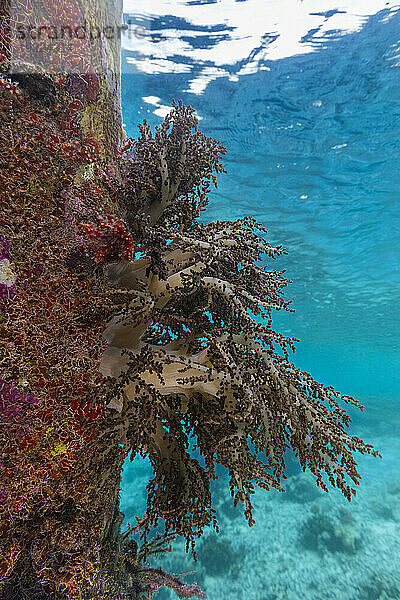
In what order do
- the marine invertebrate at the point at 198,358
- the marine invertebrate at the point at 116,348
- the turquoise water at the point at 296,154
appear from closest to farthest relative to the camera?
1. the marine invertebrate at the point at 116,348
2. the marine invertebrate at the point at 198,358
3. the turquoise water at the point at 296,154

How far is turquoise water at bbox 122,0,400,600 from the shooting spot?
8.98 meters

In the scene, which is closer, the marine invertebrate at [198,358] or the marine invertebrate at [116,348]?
the marine invertebrate at [116,348]

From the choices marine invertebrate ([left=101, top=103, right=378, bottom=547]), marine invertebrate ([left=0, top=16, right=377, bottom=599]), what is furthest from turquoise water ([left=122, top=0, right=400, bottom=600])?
marine invertebrate ([left=0, top=16, right=377, bottom=599])

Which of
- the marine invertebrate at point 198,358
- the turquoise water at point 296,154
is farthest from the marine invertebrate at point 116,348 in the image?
the turquoise water at point 296,154

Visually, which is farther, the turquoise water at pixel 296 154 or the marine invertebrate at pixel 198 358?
the turquoise water at pixel 296 154

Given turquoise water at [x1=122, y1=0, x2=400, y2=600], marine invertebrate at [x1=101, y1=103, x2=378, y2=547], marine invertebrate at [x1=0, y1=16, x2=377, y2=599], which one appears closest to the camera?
marine invertebrate at [x1=0, y1=16, x2=377, y2=599]

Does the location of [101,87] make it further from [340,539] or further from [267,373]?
[340,539]

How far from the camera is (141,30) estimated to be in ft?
29.8

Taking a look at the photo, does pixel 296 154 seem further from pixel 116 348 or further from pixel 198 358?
pixel 116 348

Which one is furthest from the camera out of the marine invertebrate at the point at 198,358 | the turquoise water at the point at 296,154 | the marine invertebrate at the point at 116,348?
the turquoise water at the point at 296,154

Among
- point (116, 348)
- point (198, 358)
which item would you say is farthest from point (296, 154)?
point (116, 348)

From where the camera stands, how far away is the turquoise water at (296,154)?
898cm

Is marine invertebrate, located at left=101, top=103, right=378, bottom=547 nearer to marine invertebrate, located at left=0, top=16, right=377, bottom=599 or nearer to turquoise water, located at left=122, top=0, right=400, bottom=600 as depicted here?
marine invertebrate, located at left=0, top=16, right=377, bottom=599

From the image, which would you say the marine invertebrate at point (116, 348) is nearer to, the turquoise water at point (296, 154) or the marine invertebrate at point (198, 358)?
the marine invertebrate at point (198, 358)
